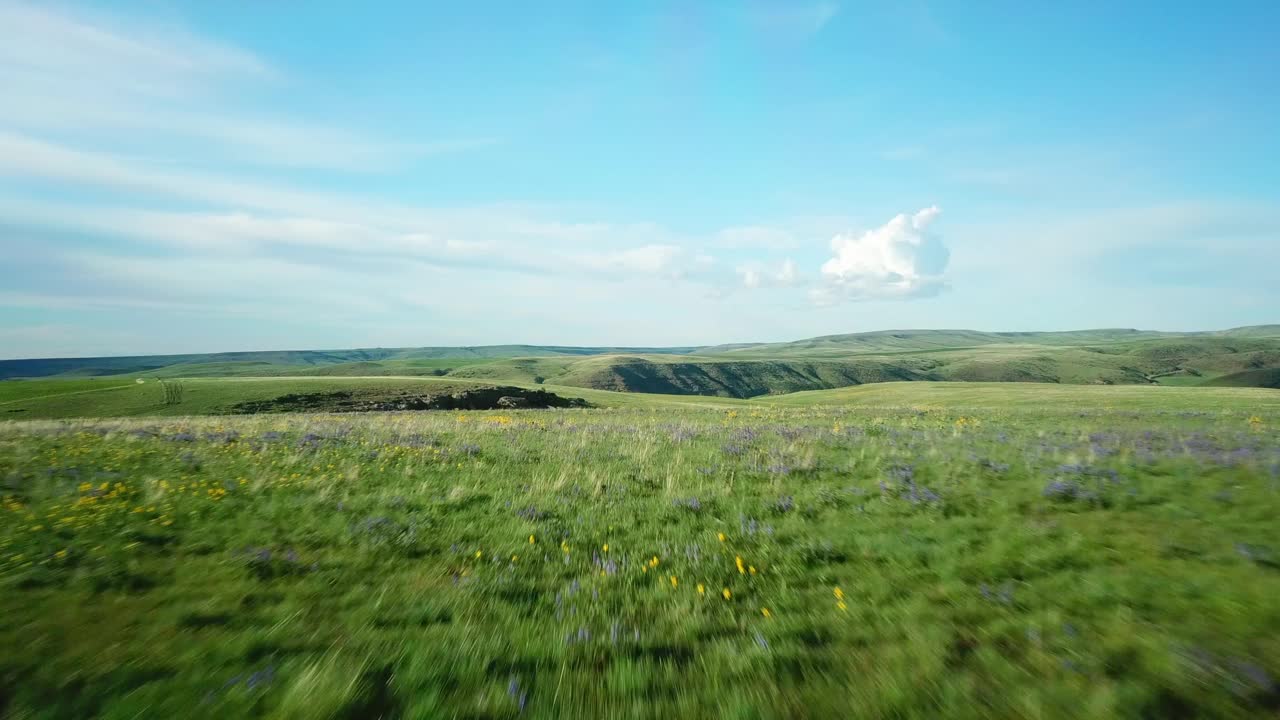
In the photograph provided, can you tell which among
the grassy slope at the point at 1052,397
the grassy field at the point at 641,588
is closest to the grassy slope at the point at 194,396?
the grassy slope at the point at 1052,397

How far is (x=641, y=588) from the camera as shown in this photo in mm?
6566

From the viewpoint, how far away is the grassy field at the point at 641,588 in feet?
14.2

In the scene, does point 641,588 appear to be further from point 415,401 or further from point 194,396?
point 194,396

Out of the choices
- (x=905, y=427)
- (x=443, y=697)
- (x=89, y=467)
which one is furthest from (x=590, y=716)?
(x=905, y=427)

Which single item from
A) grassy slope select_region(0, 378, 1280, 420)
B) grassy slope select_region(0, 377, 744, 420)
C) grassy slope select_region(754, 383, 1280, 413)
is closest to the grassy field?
grassy slope select_region(754, 383, 1280, 413)

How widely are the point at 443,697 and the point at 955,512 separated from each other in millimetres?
8634

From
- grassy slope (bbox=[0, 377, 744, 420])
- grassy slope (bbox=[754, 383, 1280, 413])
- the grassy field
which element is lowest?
grassy slope (bbox=[754, 383, 1280, 413])

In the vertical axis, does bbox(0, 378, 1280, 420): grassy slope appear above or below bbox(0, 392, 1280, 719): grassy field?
below

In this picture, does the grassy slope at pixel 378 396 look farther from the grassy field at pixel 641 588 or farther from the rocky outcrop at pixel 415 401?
the grassy field at pixel 641 588

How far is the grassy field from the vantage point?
14.2ft

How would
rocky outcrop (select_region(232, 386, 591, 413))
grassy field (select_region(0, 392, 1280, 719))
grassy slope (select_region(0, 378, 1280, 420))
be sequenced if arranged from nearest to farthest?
grassy field (select_region(0, 392, 1280, 719)) → grassy slope (select_region(0, 378, 1280, 420)) → rocky outcrop (select_region(232, 386, 591, 413))

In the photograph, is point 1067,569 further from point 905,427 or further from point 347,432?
point 347,432

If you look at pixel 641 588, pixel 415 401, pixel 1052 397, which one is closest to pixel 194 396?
pixel 415 401

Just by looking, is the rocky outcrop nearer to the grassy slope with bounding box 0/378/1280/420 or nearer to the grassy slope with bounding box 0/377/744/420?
the grassy slope with bounding box 0/377/744/420
